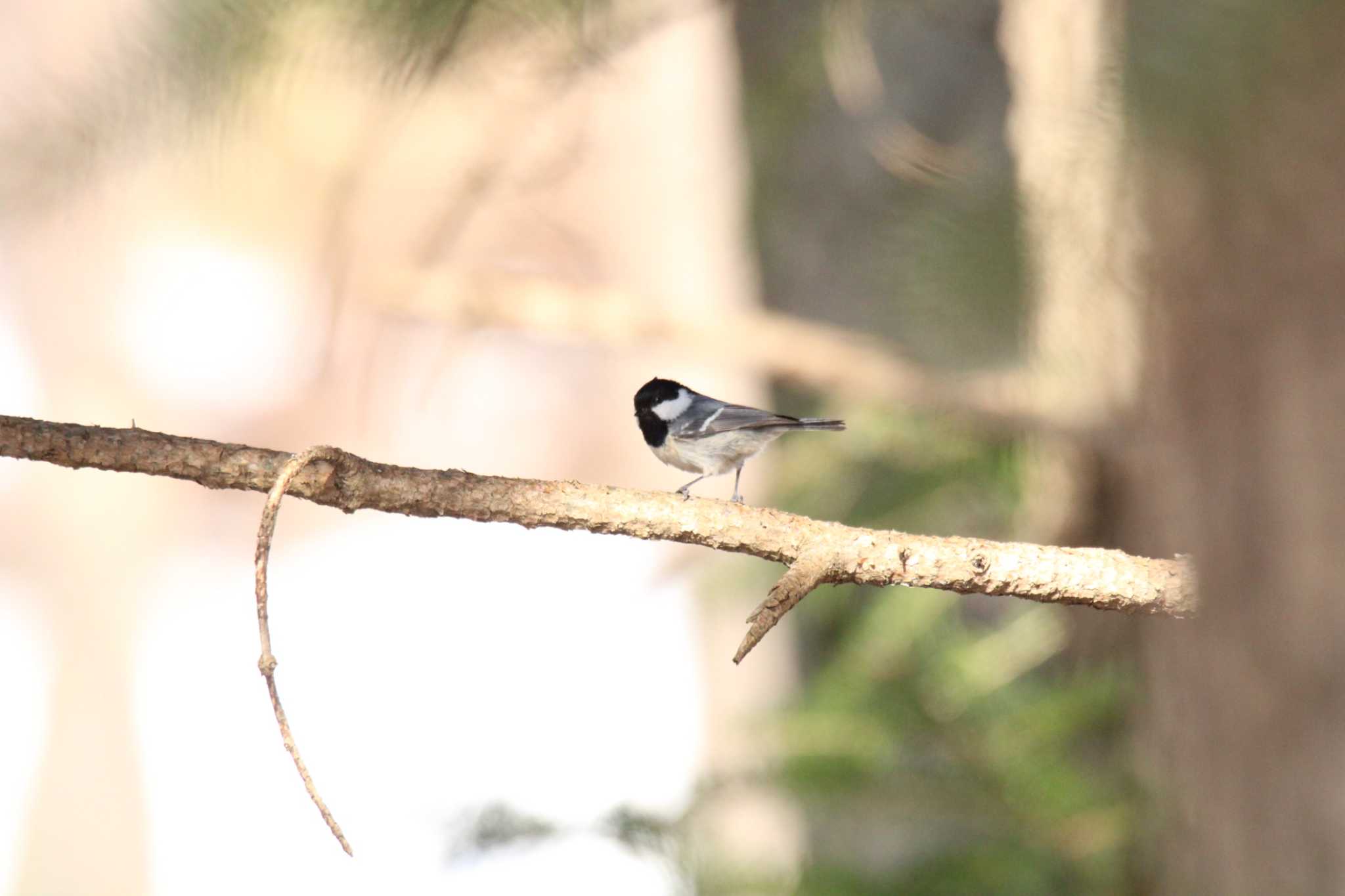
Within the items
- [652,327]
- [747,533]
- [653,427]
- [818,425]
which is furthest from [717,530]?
[652,327]

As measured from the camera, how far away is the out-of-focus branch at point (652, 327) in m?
2.71

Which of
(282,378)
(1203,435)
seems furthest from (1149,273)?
(282,378)

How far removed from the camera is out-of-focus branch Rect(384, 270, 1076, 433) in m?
2.71

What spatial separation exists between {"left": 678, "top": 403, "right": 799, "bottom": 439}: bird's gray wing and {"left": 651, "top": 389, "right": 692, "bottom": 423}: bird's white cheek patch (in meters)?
0.07

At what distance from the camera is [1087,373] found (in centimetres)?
222

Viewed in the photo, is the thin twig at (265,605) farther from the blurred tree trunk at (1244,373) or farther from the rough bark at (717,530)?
the blurred tree trunk at (1244,373)

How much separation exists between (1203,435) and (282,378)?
6.91m

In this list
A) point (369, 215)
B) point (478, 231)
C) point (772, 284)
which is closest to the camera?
point (369, 215)

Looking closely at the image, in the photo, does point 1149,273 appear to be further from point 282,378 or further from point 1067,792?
point 282,378

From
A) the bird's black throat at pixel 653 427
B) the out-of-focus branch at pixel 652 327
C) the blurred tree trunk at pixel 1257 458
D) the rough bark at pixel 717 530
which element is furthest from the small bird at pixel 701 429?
the blurred tree trunk at pixel 1257 458

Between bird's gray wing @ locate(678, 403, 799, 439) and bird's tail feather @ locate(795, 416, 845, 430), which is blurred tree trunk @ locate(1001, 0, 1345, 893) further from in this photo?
bird's gray wing @ locate(678, 403, 799, 439)

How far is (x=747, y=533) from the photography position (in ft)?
3.44

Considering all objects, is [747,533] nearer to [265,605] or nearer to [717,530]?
[717,530]

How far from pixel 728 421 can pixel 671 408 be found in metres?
0.19
